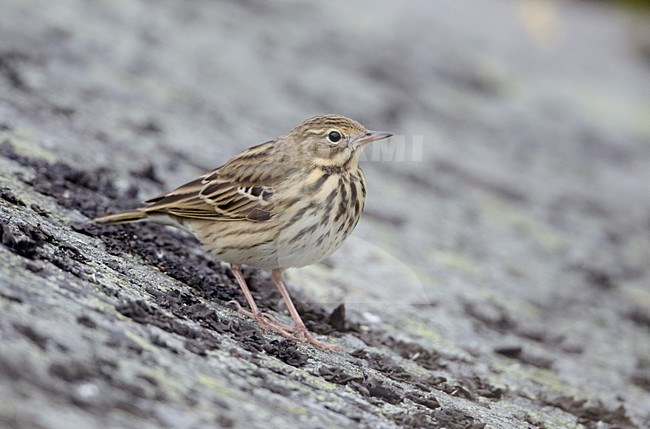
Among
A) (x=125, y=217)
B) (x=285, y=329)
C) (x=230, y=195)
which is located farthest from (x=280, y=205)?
(x=125, y=217)

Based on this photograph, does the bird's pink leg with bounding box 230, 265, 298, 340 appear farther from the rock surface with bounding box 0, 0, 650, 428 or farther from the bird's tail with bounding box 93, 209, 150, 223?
the bird's tail with bounding box 93, 209, 150, 223

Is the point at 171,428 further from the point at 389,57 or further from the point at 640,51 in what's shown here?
the point at 640,51

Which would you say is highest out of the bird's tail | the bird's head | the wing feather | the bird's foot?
the bird's head

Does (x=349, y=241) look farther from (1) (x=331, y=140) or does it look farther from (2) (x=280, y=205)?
(2) (x=280, y=205)

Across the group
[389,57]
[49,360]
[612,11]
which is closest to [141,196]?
[49,360]

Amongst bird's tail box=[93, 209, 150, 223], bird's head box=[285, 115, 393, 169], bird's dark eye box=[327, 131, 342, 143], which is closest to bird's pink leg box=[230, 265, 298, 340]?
bird's tail box=[93, 209, 150, 223]

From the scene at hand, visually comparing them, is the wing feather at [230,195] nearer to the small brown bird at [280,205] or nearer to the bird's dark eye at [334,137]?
the small brown bird at [280,205]

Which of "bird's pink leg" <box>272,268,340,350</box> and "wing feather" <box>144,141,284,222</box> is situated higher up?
"wing feather" <box>144,141,284,222</box>

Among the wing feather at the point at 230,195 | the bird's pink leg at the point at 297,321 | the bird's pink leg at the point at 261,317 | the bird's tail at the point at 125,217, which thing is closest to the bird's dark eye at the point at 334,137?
the wing feather at the point at 230,195
